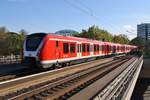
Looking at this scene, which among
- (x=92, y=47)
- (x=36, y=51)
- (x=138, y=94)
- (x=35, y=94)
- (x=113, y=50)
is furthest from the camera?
(x=113, y=50)

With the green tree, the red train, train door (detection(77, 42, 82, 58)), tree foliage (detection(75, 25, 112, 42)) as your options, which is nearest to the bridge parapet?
the red train

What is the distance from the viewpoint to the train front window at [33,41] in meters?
23.7

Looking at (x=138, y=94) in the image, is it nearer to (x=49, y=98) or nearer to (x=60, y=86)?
(x=60, y=86)

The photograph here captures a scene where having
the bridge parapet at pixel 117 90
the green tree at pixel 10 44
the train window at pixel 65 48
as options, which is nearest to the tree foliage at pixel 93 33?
the green tree at pixel 10 44

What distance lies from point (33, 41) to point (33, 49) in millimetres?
829

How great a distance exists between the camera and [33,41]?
24188 mm

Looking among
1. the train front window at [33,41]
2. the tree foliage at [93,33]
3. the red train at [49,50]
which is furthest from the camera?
the tree foliage at [93,33]

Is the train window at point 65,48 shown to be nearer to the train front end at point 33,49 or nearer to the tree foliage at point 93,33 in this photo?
the train front end at point 33,49

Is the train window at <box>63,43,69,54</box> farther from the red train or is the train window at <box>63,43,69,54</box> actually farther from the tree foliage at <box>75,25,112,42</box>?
the tree foliage at <box>75,25,112,42</box>

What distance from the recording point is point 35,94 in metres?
13.7

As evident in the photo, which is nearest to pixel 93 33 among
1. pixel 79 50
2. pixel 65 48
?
pixel 79 50

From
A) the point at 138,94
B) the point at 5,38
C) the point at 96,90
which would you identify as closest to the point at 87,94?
the point at 96,90

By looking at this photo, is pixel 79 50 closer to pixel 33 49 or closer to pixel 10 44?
pixel 33 49

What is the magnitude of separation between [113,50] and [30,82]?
43652 mm
